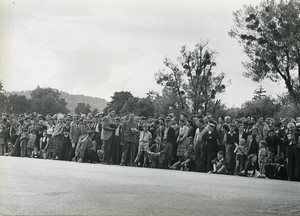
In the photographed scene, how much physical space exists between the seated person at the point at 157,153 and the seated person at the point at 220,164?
7.83 ft

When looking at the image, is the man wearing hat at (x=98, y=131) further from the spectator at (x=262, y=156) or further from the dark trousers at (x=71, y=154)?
the spectator at (x=262, y=156)

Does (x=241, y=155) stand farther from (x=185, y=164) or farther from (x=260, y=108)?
(x=260, y=108)

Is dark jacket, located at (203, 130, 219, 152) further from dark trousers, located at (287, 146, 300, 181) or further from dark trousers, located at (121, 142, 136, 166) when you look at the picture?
dark trousers, located at (121, 142, 136, 166)

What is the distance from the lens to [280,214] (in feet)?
25.6

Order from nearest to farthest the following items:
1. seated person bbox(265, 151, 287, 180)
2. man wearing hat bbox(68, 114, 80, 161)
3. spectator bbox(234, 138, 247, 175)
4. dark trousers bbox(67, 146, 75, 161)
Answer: seated person bbox(265, 151, 287, 180) → spectator bbox(234, 138, 247, 175) → man wearing hat bbox(68, 114, 80, 161) → dark trousers bbox(67, 146, 75, 161)

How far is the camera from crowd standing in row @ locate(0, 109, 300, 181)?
18156mm

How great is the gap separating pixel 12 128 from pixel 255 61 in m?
15.1

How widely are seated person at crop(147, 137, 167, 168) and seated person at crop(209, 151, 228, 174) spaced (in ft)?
7.83

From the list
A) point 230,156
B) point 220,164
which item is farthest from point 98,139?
point 230,156

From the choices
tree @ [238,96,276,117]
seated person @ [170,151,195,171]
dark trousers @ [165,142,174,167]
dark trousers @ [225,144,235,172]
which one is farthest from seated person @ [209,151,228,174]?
tree @ [238,96,276,117]

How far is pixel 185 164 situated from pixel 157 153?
1241mm

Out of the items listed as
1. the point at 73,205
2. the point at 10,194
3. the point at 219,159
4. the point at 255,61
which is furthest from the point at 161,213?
the point at 255,61

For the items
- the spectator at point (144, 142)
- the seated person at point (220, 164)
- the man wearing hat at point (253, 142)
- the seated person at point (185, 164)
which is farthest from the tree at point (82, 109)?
the man wearing hat at point (253, 142)

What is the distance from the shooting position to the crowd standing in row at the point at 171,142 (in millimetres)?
18156
